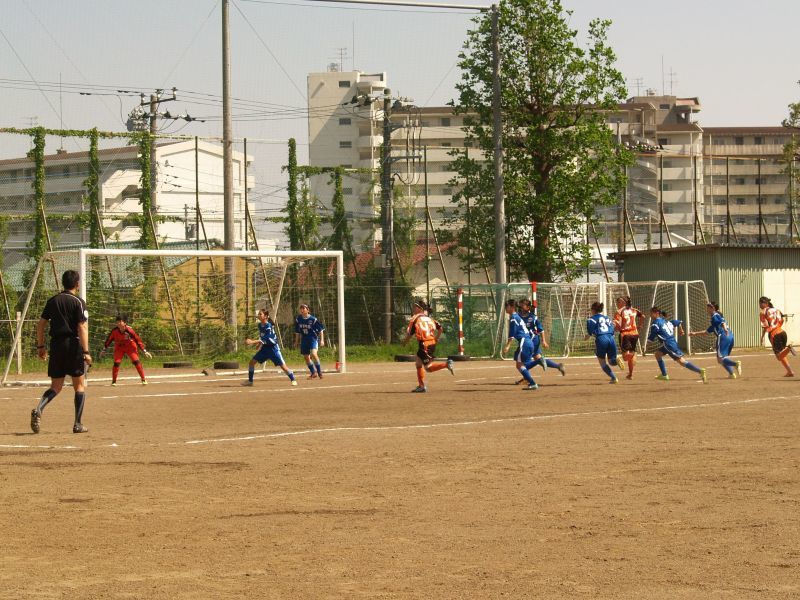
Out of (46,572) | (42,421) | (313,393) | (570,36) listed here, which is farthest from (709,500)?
(570,36)

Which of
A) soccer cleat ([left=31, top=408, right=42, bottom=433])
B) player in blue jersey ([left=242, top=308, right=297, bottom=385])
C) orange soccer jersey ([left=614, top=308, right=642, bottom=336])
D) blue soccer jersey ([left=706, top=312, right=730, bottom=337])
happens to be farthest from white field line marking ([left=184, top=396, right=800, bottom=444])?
player in blue jersey ([left=242, top=308, right=297, bottom=385])

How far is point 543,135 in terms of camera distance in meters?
39.1

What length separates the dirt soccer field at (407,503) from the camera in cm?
680

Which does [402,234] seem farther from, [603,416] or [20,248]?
[603,416]

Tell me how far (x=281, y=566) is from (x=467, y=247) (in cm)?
3574

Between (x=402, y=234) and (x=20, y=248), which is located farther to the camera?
(x=402, y=234)

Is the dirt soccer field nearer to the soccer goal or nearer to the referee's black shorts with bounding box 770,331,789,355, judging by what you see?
the referee's black shorts with bounding box 770,331,789,355

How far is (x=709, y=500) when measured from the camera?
9.39 m

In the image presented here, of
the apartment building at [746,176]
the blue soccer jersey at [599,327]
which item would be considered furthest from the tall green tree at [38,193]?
the apartment building at [746,176]

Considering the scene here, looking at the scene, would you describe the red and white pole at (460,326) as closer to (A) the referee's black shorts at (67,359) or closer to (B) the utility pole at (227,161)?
(B) the utility pole at (227,161)

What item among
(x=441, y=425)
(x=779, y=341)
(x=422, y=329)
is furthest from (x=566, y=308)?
(x=441, y=425)

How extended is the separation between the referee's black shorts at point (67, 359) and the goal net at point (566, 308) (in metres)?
22.3

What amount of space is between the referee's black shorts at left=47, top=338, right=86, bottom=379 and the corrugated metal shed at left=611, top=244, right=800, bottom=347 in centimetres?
2855

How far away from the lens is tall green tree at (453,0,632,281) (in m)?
38.4
